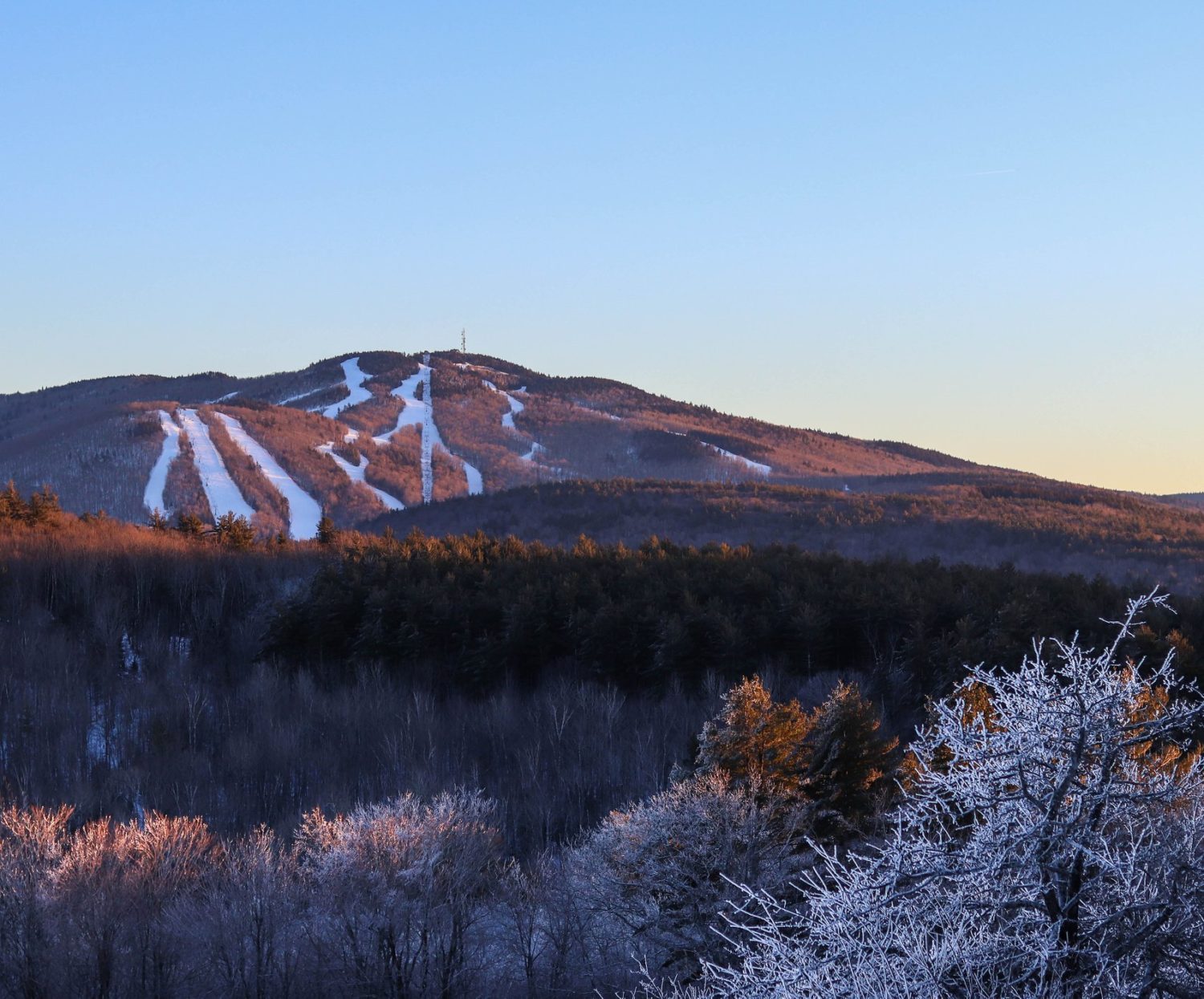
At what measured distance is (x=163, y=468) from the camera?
11462 centimetres

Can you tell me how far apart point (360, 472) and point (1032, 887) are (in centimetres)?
11978

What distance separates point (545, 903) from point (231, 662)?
2723cm

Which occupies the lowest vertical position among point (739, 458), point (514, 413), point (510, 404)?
point (739, 458)

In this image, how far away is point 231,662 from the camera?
4953cm

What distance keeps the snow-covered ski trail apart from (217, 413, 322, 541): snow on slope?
10.5 metres

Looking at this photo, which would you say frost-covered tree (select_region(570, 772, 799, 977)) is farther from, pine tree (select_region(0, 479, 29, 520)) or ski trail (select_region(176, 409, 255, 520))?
ski trail (select_region(176, 409, 255, 520))

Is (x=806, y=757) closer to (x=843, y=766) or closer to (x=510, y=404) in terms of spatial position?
(x=843, y=766)

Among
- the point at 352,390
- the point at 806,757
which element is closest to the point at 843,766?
the point at 806,757

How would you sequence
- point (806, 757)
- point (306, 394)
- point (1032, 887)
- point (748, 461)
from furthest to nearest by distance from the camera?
point (306, 394), point (748, 461), point (806, 757), point (1032, 887)

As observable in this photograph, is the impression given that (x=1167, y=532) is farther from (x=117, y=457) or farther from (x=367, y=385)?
(x=367, y=385)

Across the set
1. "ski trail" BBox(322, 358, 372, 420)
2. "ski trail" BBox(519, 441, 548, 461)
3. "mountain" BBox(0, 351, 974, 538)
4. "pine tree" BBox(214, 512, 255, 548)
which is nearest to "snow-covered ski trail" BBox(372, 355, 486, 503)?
"mountain" BBox(0, 351, 974, 538)

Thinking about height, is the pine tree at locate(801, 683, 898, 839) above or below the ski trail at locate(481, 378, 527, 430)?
below

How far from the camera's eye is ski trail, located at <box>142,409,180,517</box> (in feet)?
348

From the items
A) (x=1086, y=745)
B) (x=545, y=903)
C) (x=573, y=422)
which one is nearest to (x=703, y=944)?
(x=545, y=903)
